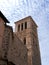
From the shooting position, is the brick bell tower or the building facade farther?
the brick bell tower

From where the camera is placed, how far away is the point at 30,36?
24984 millimetres

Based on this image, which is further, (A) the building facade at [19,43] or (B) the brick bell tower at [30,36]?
(B) the brick bell tower at [30,36]

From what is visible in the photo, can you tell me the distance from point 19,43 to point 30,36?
26.6 ft

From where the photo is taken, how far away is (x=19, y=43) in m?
17.0

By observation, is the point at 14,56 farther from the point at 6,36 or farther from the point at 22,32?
the point at 22,32

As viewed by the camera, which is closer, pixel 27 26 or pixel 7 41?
pixel 7 41

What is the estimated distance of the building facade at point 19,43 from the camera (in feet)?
40.5

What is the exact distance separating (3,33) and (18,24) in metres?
15.6

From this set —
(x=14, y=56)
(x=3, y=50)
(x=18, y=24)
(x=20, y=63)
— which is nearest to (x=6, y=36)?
(x=3, y=50)

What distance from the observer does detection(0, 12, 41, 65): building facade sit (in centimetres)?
1234

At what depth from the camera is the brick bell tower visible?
2373 centimetres

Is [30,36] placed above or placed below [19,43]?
above

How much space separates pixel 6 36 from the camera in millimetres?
13500

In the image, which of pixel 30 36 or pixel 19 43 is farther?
pixel 30 36
